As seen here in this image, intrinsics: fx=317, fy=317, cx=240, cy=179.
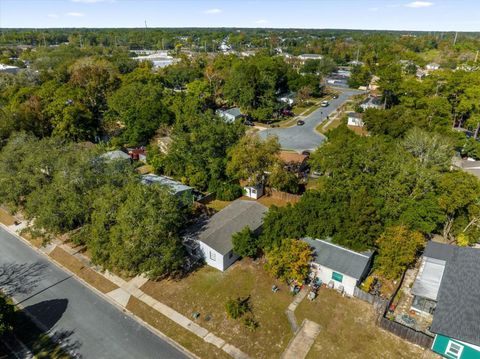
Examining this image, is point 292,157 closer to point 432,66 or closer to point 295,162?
point 295,162

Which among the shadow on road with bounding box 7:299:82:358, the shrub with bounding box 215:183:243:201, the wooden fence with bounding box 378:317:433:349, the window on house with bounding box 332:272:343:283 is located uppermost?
the shrub with bounding box 215:183:243:201

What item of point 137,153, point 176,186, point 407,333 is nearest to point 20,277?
point 176,186

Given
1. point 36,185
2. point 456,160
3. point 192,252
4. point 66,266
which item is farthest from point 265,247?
point 456,160

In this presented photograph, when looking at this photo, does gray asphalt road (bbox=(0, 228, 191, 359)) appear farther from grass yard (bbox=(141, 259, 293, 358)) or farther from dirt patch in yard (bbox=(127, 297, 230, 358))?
grass yard (bbox=(141, 259, 293, 358))

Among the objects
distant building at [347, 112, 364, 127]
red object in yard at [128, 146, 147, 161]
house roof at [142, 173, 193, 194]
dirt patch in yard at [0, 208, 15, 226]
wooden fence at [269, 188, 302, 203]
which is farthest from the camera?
distant building at [347, 112, 364, 127]

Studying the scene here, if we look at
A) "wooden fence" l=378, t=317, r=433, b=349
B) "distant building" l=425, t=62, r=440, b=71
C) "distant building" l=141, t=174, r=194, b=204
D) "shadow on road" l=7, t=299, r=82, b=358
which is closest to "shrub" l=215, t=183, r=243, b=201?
"distant building" l=141, t=174, r=194, b=204
